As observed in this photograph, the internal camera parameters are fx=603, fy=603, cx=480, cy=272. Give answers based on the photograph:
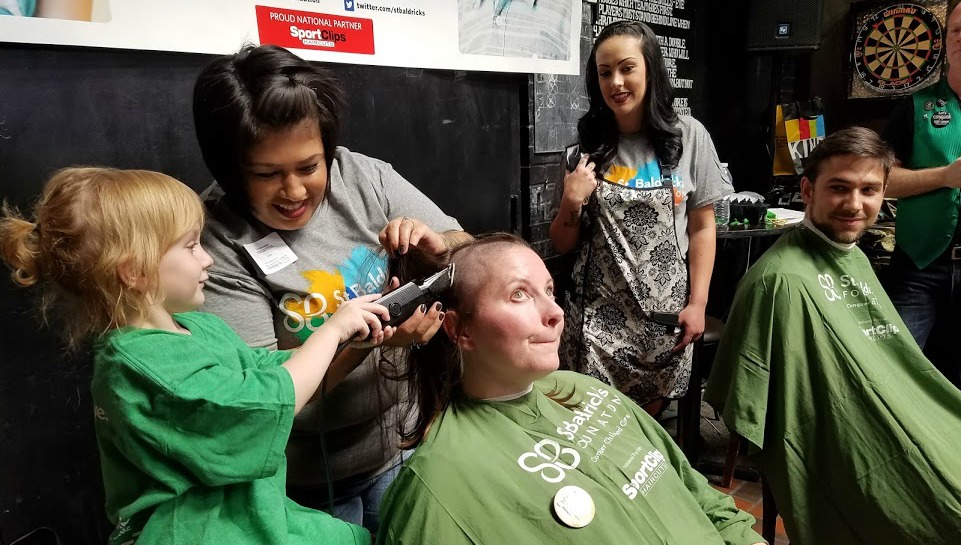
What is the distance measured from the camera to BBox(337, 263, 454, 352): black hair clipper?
1062 millimetres

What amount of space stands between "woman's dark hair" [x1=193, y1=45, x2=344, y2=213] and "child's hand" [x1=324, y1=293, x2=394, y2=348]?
1.12 feet

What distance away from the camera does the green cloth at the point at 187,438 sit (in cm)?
82

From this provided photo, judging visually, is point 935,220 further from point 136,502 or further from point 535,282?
point 136,502

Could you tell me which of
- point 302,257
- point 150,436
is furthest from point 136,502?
point 302,257

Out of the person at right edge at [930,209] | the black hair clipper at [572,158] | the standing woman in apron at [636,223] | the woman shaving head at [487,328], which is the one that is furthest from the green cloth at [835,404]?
the woman shaving head at [487,328]

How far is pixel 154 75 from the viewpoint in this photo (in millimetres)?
1584

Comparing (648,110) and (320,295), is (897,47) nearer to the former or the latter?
(648,110)

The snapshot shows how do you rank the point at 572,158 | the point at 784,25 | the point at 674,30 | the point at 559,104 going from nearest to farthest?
the point at 572,158
the point at 559,104
the point at 674,30
the point at 784,25

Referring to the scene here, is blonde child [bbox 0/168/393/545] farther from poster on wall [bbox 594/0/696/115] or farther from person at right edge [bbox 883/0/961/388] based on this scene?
poster on wall [bbox 594/0/696/115]

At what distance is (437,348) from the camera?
1.32 meters

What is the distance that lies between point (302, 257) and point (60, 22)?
81 centimetres

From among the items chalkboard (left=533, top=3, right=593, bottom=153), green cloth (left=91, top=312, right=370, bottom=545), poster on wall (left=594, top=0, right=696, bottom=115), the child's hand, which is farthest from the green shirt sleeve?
poster on wall (left=594, top=0, right=696, bottom=115)

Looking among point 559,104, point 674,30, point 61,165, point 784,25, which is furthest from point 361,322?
point 784,25

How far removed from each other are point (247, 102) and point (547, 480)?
884 millimetres
